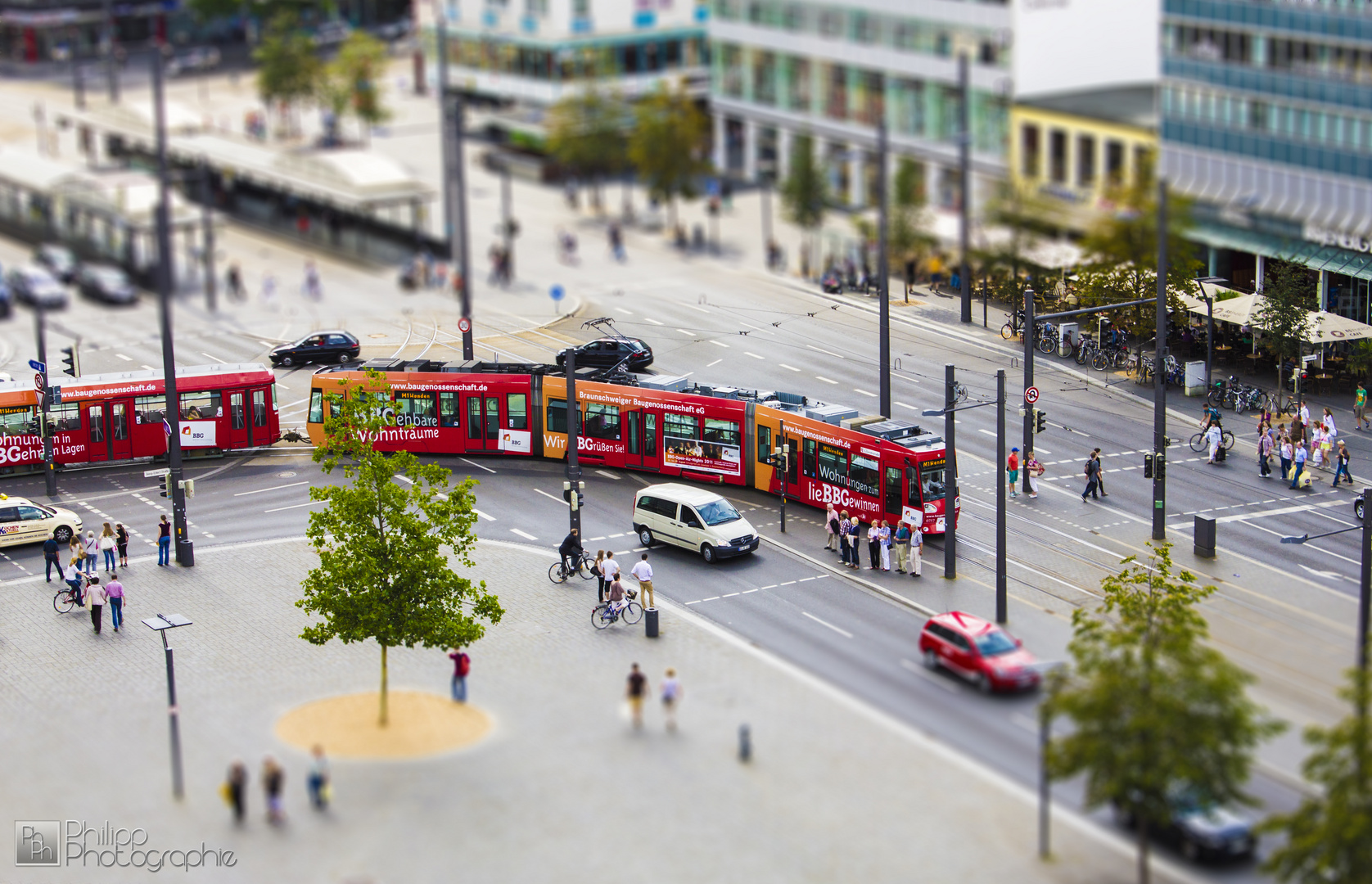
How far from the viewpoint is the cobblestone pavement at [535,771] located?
3412 cm

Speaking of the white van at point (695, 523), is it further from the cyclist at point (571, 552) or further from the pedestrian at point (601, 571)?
the pedestrian at point (601, 571)

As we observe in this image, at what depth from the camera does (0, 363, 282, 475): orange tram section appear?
59.3 metres

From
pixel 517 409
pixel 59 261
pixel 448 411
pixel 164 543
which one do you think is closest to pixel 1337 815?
pixel 164 543

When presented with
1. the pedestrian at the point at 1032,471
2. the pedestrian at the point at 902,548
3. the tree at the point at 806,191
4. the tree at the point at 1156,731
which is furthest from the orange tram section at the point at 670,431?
the tree at the point at 806,191

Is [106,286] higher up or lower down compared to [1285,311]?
lower down

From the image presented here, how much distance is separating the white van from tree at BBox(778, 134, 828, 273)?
4510 centimetres

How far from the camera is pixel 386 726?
40.3 meters

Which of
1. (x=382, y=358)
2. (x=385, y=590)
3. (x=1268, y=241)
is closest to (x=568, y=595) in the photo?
(x=385, y=590)

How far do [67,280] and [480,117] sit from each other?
36.7 m

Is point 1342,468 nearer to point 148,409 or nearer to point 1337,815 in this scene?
point 1337,815

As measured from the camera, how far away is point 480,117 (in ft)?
422

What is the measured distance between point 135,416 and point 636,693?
2826 cm

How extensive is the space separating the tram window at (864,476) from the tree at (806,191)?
43.7 metres

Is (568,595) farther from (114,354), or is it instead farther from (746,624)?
(114,354)
